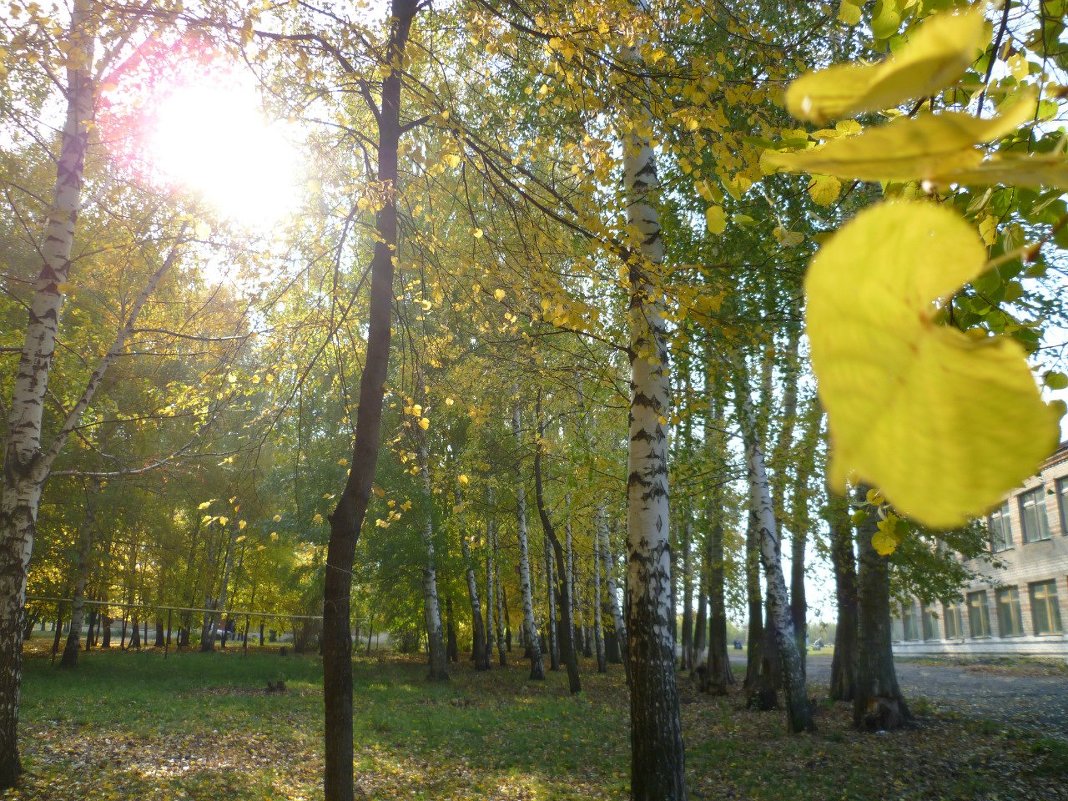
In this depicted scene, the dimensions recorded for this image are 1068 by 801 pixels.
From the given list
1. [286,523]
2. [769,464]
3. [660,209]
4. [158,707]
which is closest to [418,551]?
[286,523]

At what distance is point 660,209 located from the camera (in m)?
6.91

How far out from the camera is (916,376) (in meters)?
0.21

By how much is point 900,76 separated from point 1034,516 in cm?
3753

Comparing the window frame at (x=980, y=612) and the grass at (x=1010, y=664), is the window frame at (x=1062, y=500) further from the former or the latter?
the window frame at (x=980, y=612)

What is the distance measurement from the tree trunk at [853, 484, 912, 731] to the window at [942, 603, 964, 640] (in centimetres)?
3422

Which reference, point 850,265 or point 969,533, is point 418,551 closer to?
point 969,533

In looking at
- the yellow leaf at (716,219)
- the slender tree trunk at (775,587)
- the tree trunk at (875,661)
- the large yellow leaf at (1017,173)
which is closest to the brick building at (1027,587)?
the tree trunk at (875,661)

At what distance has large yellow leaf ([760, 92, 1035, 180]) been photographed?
0.72ft

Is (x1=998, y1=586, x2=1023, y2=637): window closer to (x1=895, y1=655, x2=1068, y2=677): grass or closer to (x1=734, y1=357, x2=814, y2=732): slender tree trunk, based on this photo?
(x1=895, y1=655, x2=1068, y2=677): grass

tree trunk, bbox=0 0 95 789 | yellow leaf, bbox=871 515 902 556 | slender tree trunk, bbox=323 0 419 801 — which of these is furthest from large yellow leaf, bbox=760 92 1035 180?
tree trunk, bbox=0 0 95 789

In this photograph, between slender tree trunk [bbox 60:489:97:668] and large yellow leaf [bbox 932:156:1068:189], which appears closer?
large yellow leaf [bbox 932:156:1068:189]

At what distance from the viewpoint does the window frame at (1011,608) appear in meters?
31.5

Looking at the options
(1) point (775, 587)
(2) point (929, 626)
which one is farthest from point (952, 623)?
(1) point (775, 587)

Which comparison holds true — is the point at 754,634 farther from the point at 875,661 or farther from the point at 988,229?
the point at 988,229
